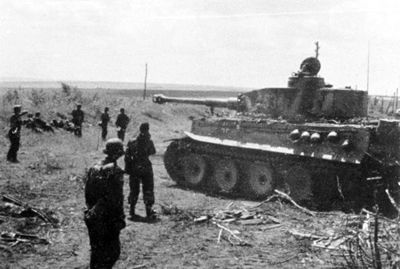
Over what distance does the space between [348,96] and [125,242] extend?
21.6 ft

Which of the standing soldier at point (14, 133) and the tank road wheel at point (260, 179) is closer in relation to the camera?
the tank road wheel at point (260, 179)

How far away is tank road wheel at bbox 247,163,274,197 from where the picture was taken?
438 inches

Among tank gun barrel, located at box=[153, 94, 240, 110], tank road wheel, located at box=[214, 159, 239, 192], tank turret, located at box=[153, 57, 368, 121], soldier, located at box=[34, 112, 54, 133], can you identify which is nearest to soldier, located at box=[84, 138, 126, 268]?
tank turret, located at box=[153, 57, 368, 121]

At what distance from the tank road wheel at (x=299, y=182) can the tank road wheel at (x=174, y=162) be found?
331cm

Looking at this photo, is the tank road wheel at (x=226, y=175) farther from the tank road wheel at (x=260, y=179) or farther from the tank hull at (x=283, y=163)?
the tank road wheel at (x=260, y=179)

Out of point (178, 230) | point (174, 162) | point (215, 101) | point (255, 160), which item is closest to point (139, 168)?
point (178, 230)

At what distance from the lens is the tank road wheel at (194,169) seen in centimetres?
1245

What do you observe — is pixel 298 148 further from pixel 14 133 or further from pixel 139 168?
pixel 14 133

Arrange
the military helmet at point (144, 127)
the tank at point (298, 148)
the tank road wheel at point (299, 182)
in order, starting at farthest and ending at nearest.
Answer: the tank road wheel at point (299, 182) < the tank at point (298, 148) < the military helmet at point (144, 127)

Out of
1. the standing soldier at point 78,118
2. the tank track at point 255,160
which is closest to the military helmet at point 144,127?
the tank track at point 255,160

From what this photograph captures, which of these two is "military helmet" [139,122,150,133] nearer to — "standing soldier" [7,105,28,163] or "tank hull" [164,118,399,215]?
"tank hull" [164,118,399,215]

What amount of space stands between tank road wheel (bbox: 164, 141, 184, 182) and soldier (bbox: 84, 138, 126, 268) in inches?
303

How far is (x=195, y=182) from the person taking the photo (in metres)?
12.5


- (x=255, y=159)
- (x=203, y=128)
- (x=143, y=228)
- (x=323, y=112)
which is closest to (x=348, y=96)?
(x=323, y=112)
